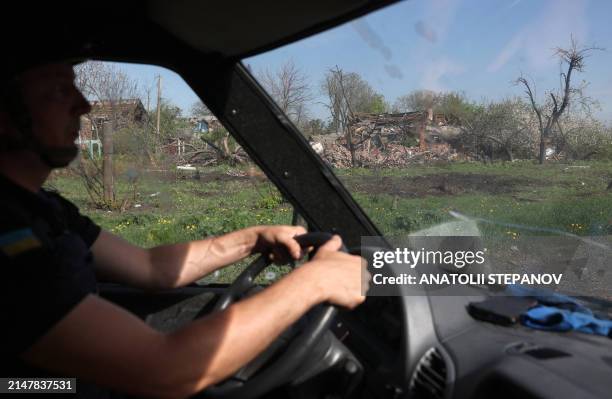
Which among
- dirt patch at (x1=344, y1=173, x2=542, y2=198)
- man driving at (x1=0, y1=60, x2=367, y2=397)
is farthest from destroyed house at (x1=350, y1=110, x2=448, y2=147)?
man driving at (x1=0, y1=60, x2=367, y2=397)

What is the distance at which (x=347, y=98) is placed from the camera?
2.04m

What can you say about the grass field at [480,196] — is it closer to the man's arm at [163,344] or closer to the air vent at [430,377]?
the air vent at [430,377]

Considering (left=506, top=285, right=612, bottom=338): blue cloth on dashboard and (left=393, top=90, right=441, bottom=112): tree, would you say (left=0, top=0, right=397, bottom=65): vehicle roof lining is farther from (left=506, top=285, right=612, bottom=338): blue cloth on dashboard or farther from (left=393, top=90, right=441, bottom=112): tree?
(left=506, top=285, right=612, bottom=338): blue cloth on dashboard

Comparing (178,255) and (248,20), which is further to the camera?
(178,255)

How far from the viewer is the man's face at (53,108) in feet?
4.69

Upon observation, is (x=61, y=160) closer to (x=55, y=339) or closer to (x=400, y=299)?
(x=55, y=339)

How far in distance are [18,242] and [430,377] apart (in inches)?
42.8

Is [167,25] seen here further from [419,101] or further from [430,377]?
[430,377]

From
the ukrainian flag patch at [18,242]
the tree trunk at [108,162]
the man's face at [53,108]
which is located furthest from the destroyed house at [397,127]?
the tree trunk at [108,162]

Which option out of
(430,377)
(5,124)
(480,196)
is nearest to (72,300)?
(5,124)

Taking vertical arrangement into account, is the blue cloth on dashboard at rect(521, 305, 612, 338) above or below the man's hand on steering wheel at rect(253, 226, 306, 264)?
below

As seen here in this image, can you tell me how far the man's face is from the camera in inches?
56.2

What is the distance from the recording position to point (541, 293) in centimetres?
181

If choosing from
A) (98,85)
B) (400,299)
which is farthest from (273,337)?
(98,85)
